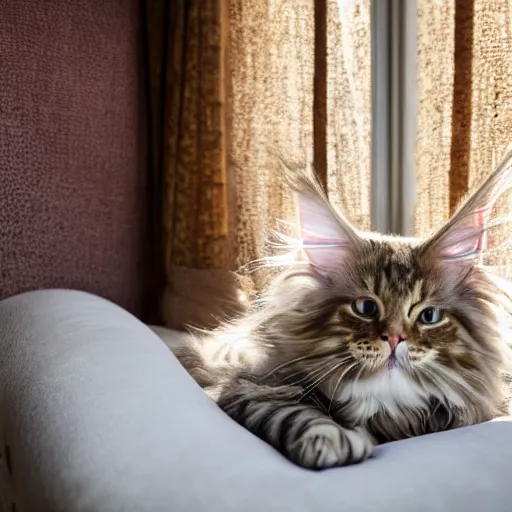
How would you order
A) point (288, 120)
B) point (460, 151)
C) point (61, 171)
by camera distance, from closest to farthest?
1. point (460, 151)
2. point (288, 120)
3. point (61, 171)

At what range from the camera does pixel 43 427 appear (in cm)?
90

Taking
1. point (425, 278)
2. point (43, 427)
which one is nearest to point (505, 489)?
point (425, 278)

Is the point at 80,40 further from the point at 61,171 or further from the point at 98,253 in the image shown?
the point at 98,253

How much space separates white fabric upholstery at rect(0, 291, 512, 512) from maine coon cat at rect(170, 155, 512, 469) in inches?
3.7

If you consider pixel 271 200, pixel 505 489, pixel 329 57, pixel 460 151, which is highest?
pixel 329 57

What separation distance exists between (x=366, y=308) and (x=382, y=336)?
2.7 inches

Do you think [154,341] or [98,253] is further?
[98,253]

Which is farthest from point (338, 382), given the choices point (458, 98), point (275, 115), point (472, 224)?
point (275, 115)

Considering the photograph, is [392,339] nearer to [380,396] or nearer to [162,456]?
[380,396]

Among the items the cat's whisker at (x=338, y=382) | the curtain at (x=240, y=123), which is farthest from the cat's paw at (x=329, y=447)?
the curtain at (x=240, y=123)

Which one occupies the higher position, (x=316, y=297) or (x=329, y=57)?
(x=329, y=57)

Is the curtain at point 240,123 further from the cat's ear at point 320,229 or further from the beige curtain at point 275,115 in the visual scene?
the cat's ear at point 320,229

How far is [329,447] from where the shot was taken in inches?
31.9

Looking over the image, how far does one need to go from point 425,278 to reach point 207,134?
1072 mm
